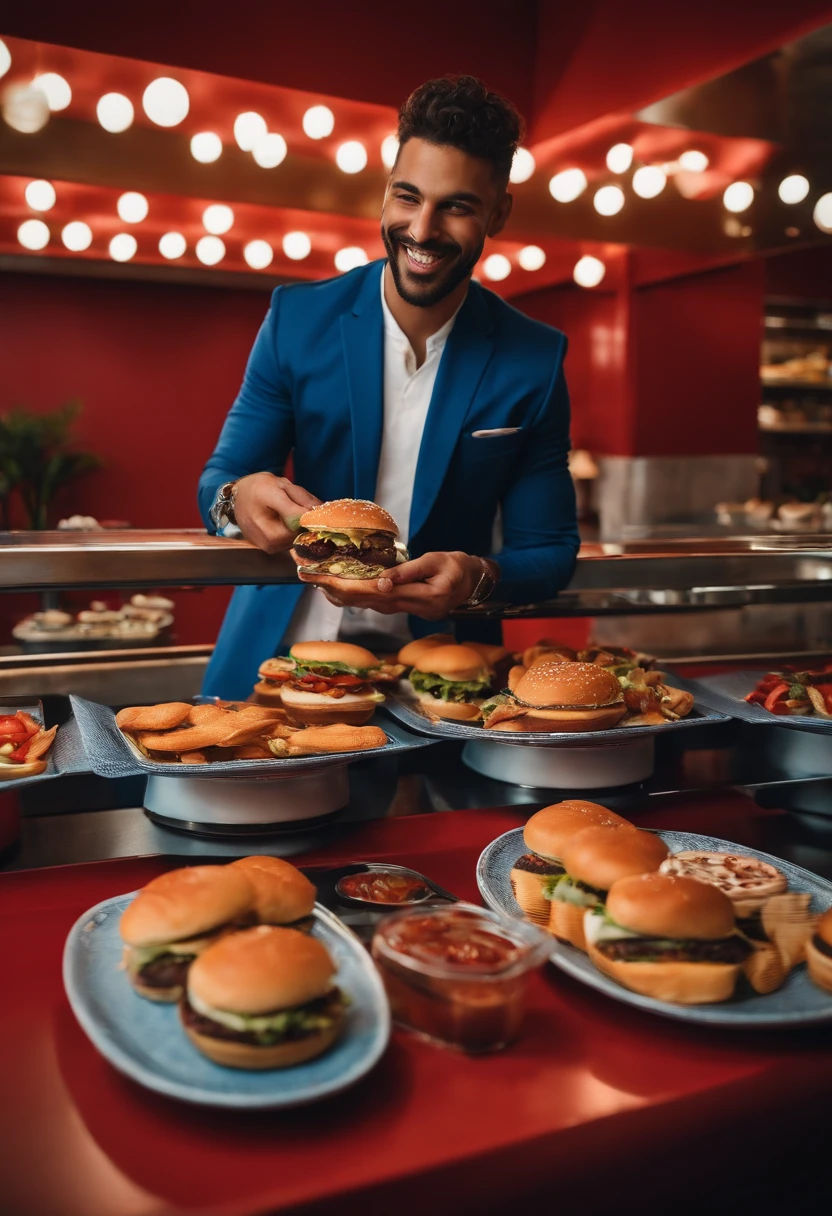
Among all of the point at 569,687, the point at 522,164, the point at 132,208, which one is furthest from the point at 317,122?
the point at 569,687

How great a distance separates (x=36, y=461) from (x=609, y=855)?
29.0ft

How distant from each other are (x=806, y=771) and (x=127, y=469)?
9.39m

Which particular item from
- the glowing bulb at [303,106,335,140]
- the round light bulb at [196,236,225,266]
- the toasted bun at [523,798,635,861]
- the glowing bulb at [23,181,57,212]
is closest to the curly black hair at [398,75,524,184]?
the toasted bun at [523,798,635,861]

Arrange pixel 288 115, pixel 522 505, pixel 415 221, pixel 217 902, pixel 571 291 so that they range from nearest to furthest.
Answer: pixel 217 902
pixel 415 221
pixel 522 505
pixel 288 115
pixel 571 291

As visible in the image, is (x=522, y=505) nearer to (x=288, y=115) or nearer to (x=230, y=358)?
(x=288, y=115)

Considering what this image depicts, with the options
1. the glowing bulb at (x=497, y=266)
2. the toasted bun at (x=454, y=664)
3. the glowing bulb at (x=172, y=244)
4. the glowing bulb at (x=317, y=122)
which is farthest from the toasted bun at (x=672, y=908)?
the glowing bulb at (x=497, y=266)

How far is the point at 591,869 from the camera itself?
1.15 m

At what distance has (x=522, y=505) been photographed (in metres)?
2.71

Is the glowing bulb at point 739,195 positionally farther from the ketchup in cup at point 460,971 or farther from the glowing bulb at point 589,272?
the ketchup in cup at point 460,971

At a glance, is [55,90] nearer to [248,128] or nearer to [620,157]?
[248,128]

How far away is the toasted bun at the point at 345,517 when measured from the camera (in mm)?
1961

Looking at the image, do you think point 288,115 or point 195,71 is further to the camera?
point 288,115

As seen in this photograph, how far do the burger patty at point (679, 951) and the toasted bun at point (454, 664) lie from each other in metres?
0.93

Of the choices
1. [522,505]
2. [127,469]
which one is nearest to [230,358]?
[127,469]
